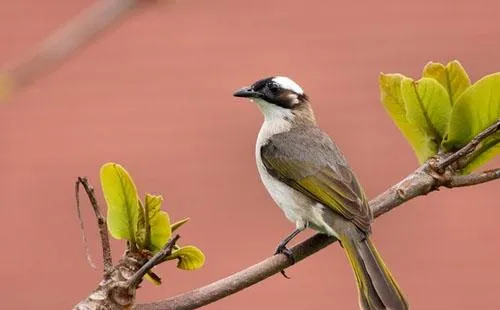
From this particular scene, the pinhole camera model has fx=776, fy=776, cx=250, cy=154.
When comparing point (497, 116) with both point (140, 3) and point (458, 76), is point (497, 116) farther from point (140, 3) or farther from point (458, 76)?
point (140, 3)

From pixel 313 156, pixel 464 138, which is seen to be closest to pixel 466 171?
pixel 464 138

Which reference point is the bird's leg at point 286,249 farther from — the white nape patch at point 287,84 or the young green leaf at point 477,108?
the white nape patch at point 287,84

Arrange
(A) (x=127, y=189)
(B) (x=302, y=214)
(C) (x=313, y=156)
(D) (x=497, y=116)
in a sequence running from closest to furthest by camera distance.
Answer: (A) (x=127, y=189), (D) (x=497, y=116), (B) (x=302, y=214), (C) (x=313, y=156)

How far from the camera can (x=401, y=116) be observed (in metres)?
1.50

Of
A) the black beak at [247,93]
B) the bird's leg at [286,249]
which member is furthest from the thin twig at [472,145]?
the black beak at [247,93]

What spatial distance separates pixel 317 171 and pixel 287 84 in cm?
48

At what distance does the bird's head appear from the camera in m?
2.79

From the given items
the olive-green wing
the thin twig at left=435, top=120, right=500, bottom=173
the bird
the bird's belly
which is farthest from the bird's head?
the thin twig at left=435, top=120, right=500, bottom=173

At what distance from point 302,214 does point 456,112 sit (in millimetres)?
1057

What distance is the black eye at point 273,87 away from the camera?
2.81 meters

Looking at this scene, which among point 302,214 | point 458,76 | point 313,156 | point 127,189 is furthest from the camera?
point 313,156

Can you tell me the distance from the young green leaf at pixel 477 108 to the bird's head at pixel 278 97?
1.28 m

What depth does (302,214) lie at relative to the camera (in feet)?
7.97

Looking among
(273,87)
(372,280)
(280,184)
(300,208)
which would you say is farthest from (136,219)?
(273,87)
